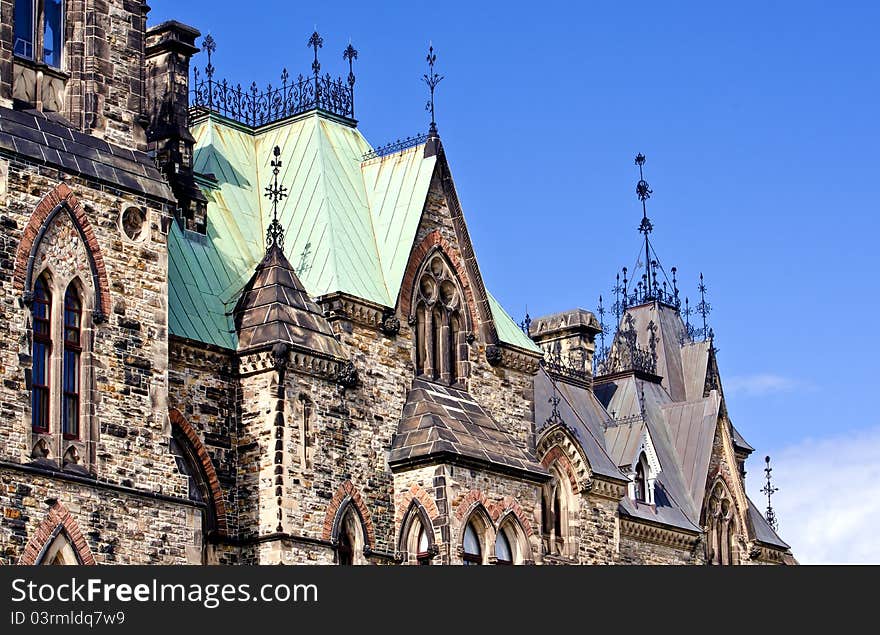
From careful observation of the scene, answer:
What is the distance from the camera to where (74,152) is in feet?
132

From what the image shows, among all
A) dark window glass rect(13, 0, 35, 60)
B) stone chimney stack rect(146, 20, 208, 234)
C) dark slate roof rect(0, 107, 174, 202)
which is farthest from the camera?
stone chimney stack rect(146, 20, 208, 234)

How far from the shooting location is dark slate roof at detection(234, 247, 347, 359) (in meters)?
44.9

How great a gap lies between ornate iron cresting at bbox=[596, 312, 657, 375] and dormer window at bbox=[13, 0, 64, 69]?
28.6m

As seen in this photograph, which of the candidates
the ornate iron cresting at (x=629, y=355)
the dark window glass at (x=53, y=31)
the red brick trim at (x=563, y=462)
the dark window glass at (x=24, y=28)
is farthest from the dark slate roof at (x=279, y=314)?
the ornate iron cresting at (x=629, y=355)

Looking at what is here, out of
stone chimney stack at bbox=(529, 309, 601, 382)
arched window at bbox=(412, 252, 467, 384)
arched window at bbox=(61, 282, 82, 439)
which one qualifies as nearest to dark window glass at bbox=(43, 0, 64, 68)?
arched window at bbox=(61, 282, 82, 439)

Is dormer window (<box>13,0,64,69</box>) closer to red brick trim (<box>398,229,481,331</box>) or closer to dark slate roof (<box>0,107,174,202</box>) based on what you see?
dark slate roof (<box>0,107,174,202</box>)

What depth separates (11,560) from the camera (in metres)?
37.3

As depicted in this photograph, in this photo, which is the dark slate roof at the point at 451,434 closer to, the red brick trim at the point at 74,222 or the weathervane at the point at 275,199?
the weathervane at the point at 275,199

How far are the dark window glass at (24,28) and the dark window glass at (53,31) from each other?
1.03ft

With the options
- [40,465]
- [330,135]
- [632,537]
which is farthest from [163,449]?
[632,537]

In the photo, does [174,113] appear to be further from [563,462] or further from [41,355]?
[563,462]

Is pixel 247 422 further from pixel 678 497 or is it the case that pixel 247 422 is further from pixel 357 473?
pixel 678 497

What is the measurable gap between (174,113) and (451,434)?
33.1 ft

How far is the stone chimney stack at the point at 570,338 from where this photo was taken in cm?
6488
